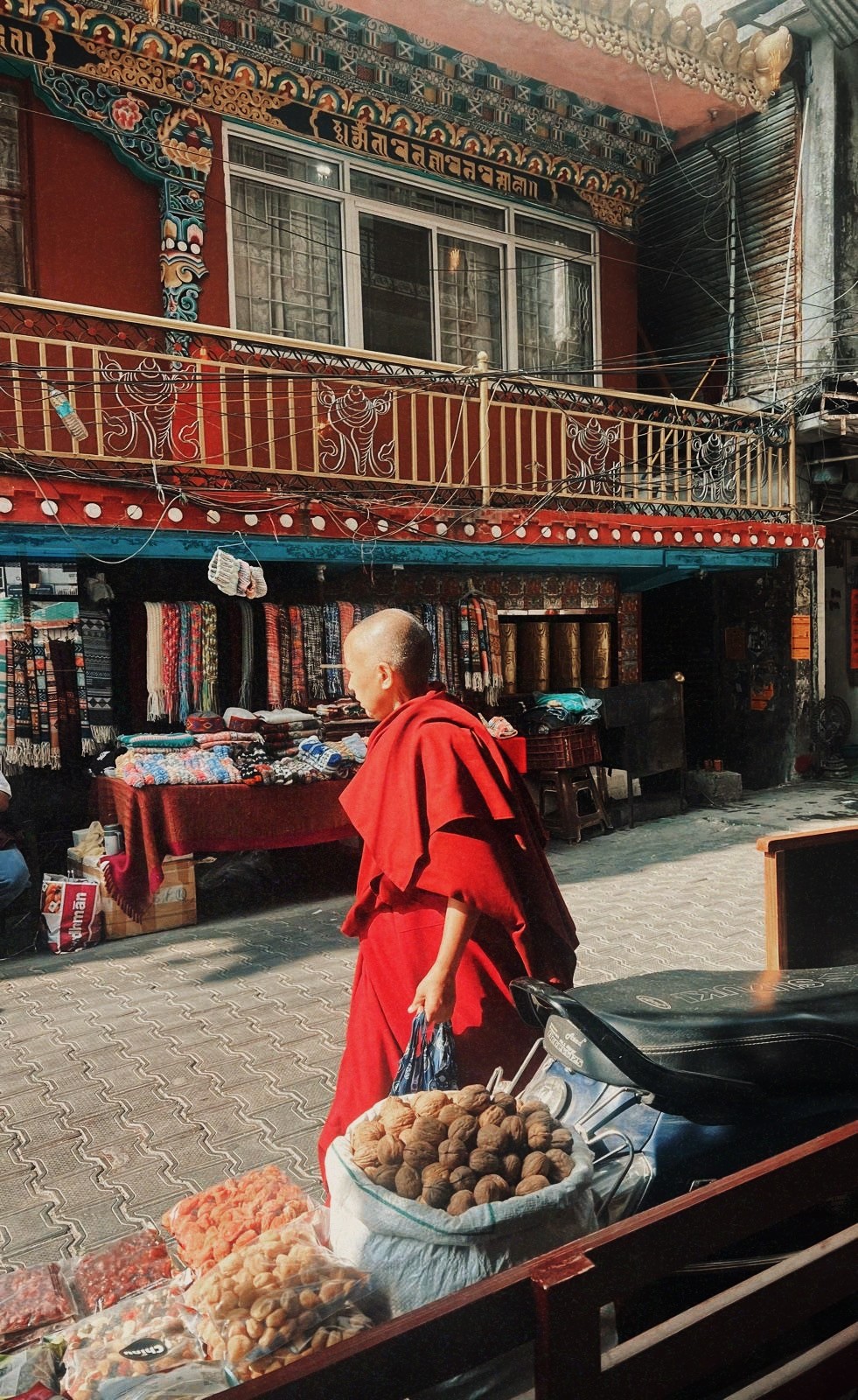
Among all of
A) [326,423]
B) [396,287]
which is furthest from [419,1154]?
[396,287]

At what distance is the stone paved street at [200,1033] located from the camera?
3.80 metres

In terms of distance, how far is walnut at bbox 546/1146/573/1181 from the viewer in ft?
6.43

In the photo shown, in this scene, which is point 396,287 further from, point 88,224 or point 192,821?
point 192,821

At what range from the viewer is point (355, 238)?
1056cm

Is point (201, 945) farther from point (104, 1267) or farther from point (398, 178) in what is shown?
point (398, 178)

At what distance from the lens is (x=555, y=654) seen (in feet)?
38.6

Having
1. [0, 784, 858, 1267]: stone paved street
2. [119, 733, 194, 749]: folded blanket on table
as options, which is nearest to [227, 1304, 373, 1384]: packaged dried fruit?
[0, 784, 858, 1267]: stone paved street

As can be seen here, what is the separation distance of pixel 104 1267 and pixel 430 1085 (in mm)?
905

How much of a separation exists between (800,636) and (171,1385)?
484 inches

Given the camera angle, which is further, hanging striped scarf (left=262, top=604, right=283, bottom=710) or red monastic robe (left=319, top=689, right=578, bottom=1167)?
A: hanging striped scarf (left=262, top=604, right=283, bottom=710)

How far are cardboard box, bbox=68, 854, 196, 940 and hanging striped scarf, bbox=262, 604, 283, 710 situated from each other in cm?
190

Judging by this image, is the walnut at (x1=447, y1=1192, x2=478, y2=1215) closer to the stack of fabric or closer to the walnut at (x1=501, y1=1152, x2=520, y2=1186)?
the walnut at (x1=501, y1=1152, x2=520, y2=1186)

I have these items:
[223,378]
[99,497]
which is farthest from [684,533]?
[99,497]

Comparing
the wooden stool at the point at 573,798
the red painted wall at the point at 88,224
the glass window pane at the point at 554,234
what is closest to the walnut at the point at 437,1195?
the wooden stool at the point at 573,798
